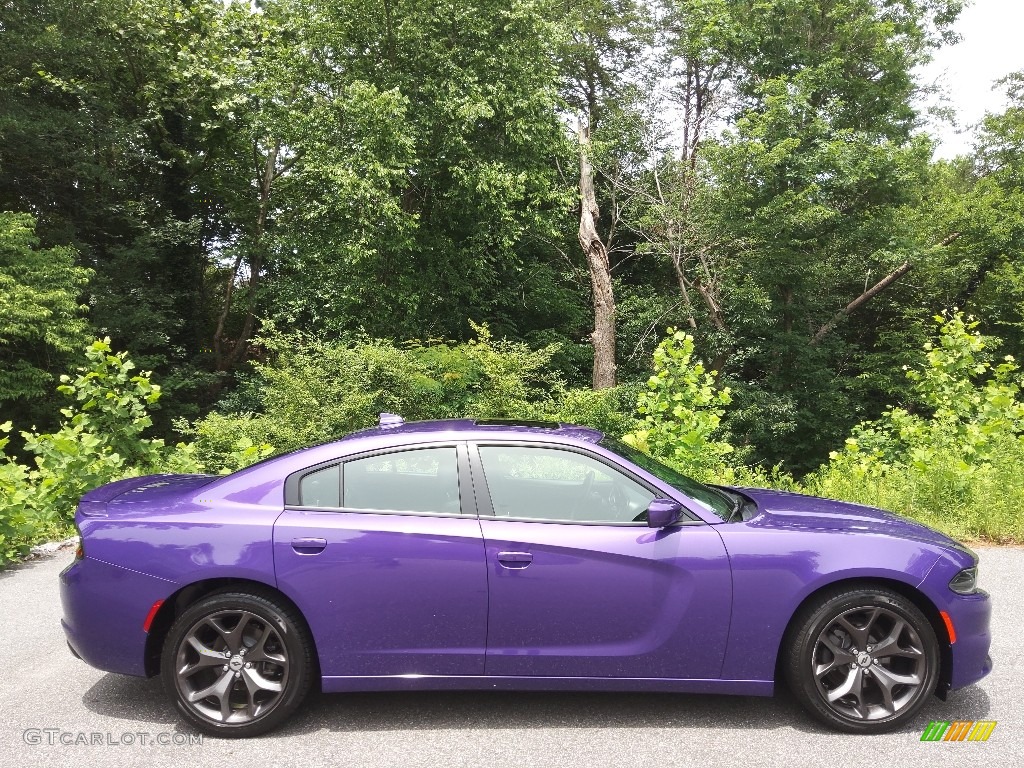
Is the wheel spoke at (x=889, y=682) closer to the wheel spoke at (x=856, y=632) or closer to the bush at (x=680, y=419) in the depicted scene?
the wheel spoke at (x=856, y=632)

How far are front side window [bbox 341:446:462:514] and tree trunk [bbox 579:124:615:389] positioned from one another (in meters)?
16.7

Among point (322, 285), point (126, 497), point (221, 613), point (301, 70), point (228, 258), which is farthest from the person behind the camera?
point (228, 258)

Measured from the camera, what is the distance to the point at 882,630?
11.2 ft

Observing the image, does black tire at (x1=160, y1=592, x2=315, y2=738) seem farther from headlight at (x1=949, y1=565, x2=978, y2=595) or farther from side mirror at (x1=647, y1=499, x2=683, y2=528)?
headlight at (x1=949, y1=565, x2=978, y2=595)

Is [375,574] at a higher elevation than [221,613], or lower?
higher

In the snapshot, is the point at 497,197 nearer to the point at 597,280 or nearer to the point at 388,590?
the point at 597,280

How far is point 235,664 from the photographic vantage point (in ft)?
11.0

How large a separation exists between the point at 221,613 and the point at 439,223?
16.6 m

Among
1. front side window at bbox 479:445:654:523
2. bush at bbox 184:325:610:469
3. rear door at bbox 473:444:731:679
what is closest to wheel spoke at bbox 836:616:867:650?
rear door at bbox 473:444:731:679

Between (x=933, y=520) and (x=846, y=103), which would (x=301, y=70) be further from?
(x=933, y=520)

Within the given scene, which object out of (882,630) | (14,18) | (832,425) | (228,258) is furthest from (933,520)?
(228,258)

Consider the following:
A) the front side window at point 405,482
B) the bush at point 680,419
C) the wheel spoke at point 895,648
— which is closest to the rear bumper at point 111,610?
the front side window at point 405,482

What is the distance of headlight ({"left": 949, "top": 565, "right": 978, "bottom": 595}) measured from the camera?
3.39 m

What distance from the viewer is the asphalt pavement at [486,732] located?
313 cm
